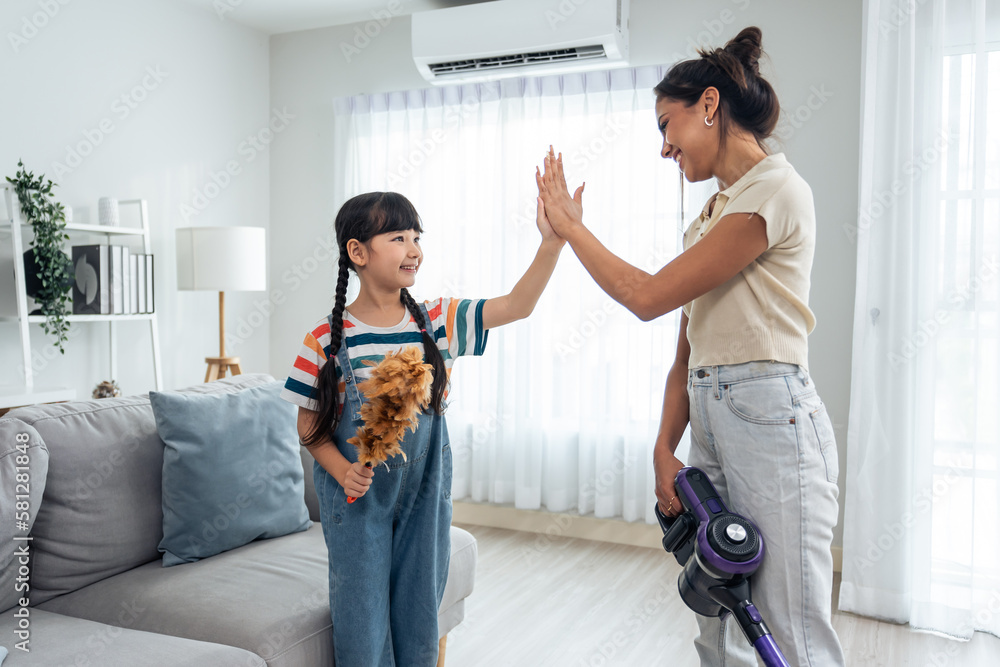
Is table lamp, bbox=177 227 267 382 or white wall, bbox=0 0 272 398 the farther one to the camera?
table lamp, bbox=177 227 267 382

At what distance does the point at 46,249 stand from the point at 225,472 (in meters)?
1.64

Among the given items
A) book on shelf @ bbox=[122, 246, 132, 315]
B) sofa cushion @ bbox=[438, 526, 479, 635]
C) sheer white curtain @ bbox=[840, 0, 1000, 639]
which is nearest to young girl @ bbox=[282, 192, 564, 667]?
sofa cushion @ bbox=[438, 526, 479, 635]

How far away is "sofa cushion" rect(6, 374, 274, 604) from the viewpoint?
1.80 m

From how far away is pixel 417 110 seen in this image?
4043 mm

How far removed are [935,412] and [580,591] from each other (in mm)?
1511

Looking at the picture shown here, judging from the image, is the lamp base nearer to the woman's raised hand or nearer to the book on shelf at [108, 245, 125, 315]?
the book on shelf at [108, 245, 125, 315]

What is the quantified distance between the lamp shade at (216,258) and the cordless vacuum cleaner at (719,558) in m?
2.97

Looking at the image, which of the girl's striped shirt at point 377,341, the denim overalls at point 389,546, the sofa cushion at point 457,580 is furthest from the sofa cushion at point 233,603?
the girl's striped shirt at point 377,341

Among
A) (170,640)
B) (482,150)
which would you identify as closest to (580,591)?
(170,640)

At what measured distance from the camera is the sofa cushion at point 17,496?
5.39ft

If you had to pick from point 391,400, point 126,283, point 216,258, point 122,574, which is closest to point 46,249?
point 126,283

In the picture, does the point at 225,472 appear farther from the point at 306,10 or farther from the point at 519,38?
the point at 306,10

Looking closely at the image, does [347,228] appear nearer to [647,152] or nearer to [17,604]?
[17,604]

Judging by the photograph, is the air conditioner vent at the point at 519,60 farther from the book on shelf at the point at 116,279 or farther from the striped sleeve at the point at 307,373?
the striped sleeve at the point at 307,373
